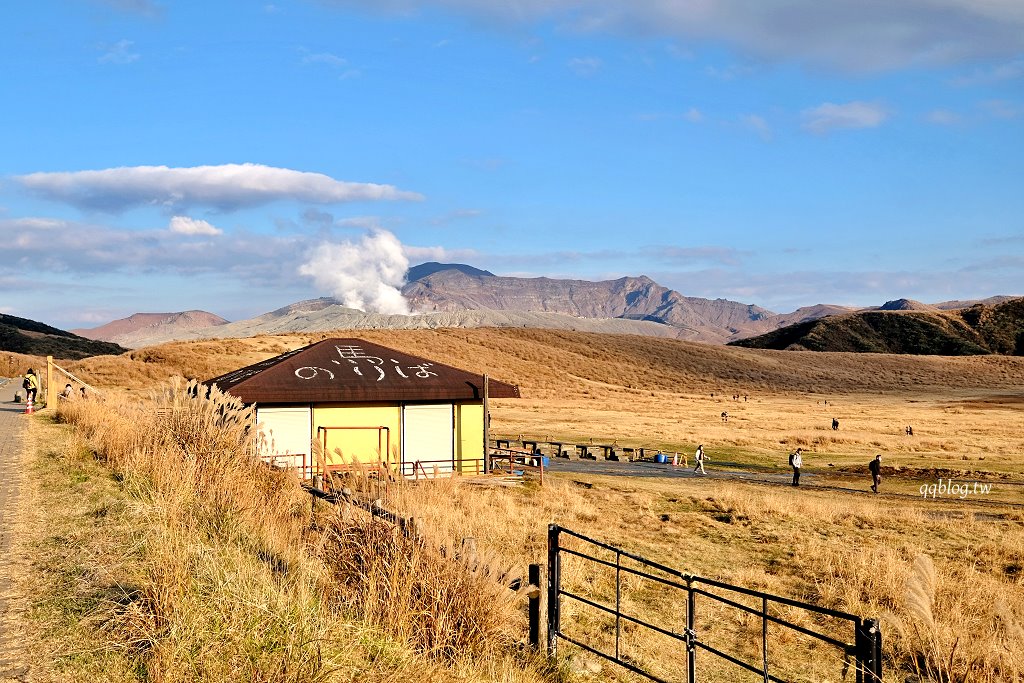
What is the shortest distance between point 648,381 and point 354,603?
386ft

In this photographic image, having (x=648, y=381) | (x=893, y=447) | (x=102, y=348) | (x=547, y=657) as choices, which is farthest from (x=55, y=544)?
(x=102, y=348)

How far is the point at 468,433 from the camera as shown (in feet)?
97.8

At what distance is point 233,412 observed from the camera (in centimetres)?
1394

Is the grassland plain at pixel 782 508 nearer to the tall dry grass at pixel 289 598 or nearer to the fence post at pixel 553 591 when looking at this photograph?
the tall dry grass at pixel 289 598

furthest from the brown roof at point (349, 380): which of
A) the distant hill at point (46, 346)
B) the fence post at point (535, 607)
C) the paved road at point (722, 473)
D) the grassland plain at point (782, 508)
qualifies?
the distant hill at point (46, 346)

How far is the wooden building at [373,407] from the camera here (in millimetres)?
27516

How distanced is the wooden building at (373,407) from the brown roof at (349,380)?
0.03 metres

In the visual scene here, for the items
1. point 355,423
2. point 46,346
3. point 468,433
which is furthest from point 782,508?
point 46,346

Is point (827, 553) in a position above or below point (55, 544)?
below

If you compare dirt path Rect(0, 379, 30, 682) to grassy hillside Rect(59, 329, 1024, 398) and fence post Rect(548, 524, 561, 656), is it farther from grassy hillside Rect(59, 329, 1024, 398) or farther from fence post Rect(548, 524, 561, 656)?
grassy hillside Rect(59, 329, 1024, 398)

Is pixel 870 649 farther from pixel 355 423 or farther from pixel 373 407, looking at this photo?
pixel 373 407

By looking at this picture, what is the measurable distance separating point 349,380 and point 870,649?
2335 centimetres

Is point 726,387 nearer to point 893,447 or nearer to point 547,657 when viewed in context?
point 893,447

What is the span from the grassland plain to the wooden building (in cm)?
387
